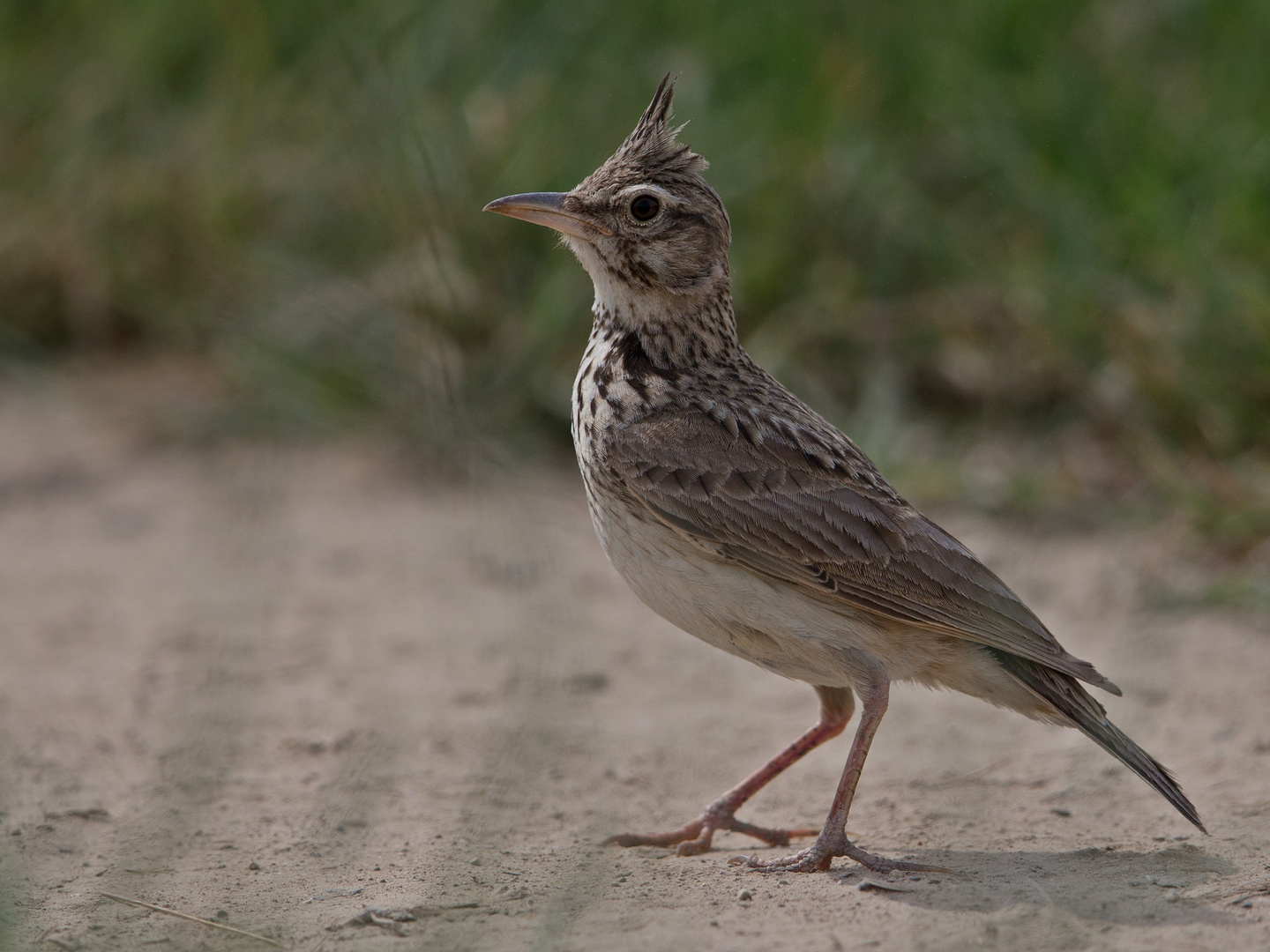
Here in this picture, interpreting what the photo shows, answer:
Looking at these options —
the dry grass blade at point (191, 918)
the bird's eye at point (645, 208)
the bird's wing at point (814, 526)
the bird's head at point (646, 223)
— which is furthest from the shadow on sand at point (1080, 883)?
the bird's eye at point (645, 208)

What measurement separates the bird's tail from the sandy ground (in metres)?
0.21

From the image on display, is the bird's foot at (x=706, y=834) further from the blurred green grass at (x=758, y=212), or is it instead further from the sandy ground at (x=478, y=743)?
the blurred green grass at (x=758, y=212)

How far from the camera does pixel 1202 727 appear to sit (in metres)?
5.17

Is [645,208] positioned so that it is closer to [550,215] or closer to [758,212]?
[550,215]

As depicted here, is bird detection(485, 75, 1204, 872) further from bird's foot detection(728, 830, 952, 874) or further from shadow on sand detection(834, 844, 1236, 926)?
shadow on sand detection(834, 844, 1236, 926)

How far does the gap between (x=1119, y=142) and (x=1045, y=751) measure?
4242 mm

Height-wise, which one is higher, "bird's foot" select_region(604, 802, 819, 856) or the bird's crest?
the bird's crest

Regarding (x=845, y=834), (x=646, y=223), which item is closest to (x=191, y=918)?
(x=845, y=834)

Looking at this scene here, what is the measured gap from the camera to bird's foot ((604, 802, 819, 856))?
4.47 meters

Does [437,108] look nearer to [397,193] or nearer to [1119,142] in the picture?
[397,193]

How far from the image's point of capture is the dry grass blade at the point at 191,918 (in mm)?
3336

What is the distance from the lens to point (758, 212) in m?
8.29

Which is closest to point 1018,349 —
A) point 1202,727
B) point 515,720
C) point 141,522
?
point 1202,727

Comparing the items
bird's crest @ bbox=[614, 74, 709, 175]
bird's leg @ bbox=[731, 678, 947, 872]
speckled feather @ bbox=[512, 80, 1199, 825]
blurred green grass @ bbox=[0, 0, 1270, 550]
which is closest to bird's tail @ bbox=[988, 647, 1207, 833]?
speckled feather @ bbox=[512, 80, 1199, 825]
